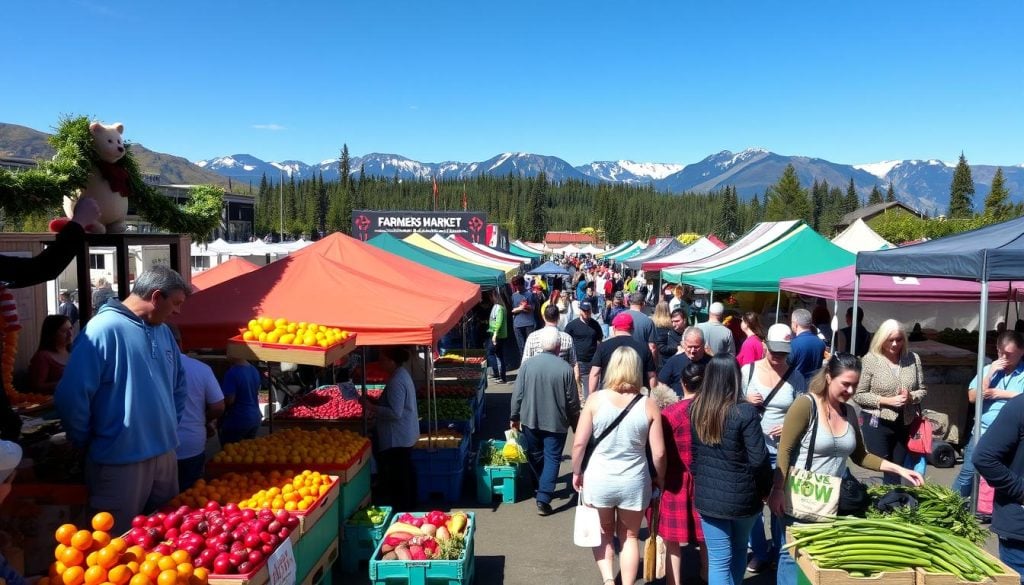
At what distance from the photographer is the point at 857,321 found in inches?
303

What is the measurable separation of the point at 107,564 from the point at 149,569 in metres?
0.16

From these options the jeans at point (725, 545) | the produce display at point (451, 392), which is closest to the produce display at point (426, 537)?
the jeans at point (725, 545)

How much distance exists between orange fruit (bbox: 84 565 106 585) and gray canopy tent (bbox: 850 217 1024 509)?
5.72 m

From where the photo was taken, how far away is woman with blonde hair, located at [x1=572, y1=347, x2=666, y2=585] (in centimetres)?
392

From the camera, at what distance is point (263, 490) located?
4242 millimetres

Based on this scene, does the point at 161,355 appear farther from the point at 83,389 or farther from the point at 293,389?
the point at 293,389

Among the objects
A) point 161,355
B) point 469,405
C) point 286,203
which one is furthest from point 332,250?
point 286,203

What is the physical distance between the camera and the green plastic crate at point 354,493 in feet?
15.4

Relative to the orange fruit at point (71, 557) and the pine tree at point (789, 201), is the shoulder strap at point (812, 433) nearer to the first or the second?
the orange fruit at point (71, 557)

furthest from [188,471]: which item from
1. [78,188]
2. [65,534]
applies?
[78,188]

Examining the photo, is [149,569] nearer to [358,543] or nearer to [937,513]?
[358,543]

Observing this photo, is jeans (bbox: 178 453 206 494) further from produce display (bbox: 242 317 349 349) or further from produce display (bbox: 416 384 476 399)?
produce display (bbox: 416 384 476 399)

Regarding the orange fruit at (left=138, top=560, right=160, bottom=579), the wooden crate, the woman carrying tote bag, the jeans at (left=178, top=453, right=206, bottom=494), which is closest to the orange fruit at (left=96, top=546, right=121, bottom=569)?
the orange fruit at (left=138, top=560, right=160, bottom=579)

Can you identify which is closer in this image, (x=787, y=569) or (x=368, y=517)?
(x=787, y=569)
